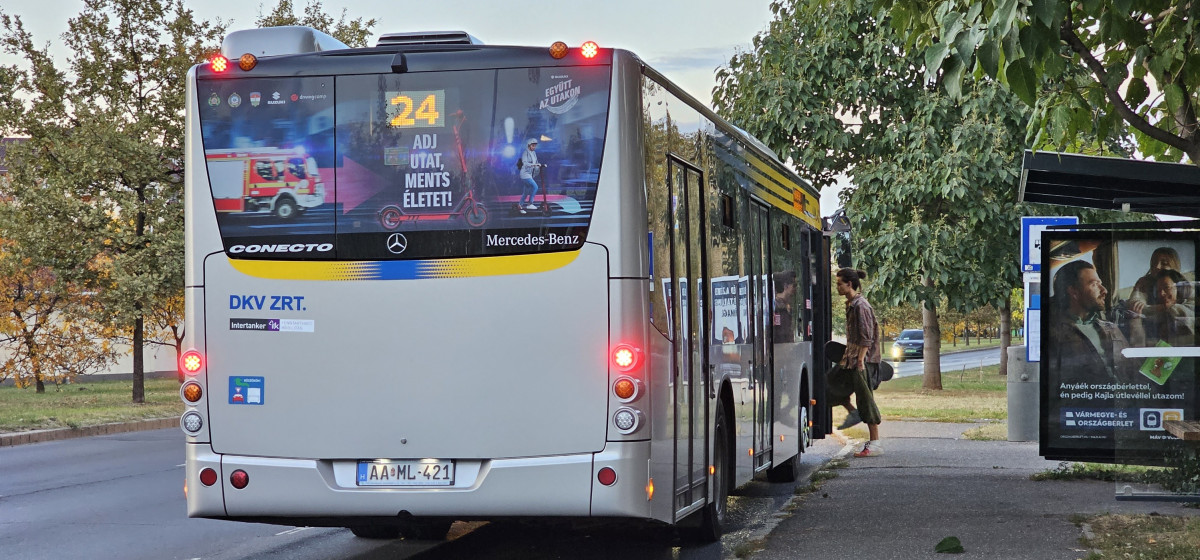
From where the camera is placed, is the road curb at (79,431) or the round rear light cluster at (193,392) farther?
the road curb at (79,431)

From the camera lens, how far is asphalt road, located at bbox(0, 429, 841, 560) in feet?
30.6

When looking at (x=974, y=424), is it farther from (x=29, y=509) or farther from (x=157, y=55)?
(x=157, y=55)

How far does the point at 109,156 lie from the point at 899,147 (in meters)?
15.9

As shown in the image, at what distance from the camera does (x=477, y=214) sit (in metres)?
7.14

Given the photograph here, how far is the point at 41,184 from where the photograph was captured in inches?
1145

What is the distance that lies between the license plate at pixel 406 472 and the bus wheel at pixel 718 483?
86.8 inches

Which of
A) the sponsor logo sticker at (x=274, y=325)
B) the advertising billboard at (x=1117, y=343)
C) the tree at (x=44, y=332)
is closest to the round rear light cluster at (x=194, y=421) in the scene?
the sponsor logo sticker at (x=274, y=325)

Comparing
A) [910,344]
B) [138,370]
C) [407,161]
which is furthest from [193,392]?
[910,344]

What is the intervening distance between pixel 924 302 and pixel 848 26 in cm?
564

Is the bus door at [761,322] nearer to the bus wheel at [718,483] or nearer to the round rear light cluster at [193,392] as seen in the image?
the bus wheel at [718,483]

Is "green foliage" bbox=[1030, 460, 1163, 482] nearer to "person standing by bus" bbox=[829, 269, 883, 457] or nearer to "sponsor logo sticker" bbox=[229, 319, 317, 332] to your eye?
"person standing by bus" bbox=[829, 269, 883, 457]

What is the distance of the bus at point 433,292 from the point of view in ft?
23.2

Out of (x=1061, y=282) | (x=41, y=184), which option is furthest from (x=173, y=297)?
(x=1061, y=282)

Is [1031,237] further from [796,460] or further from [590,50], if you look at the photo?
[590,50]
